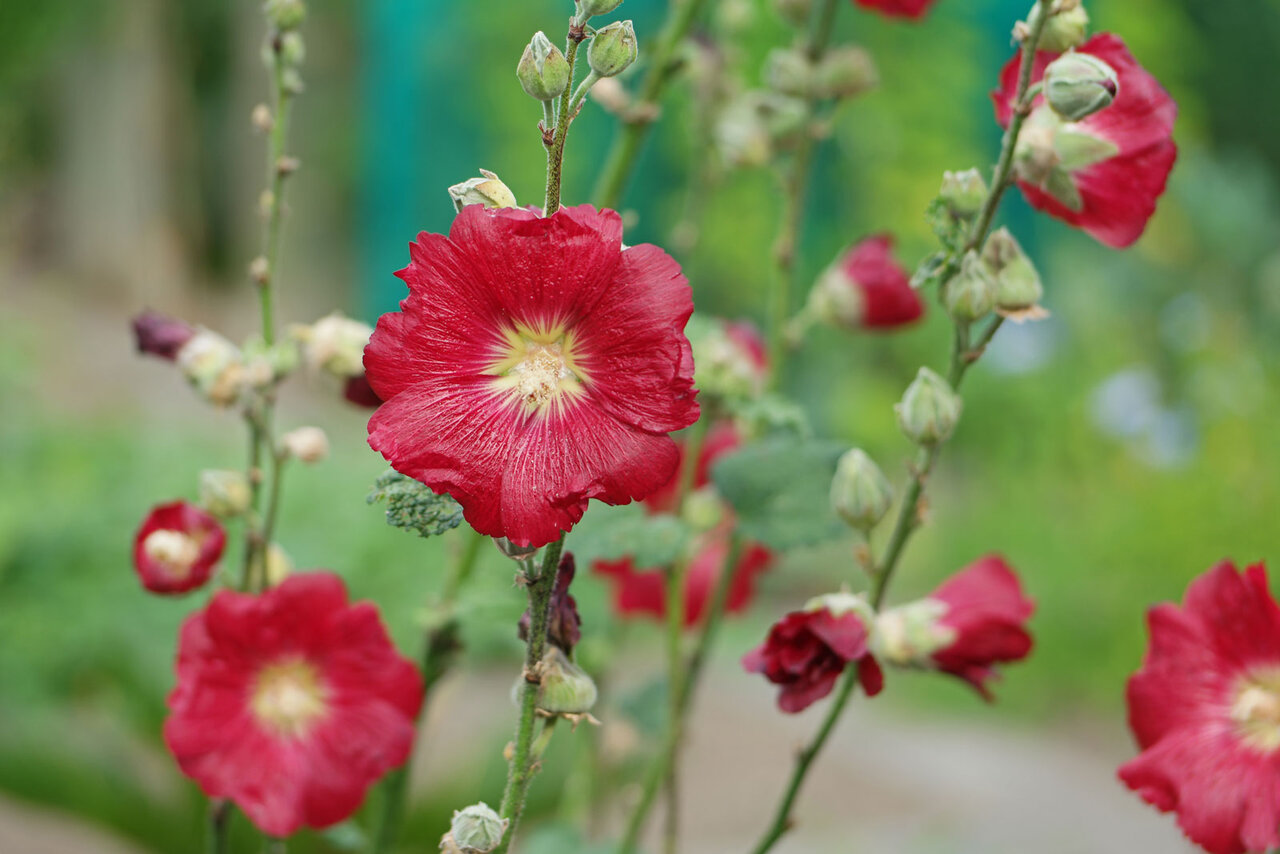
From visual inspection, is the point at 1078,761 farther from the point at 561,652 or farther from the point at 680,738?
the point at 561,652

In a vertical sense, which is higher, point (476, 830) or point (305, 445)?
point (305, 445)

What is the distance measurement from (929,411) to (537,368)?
0.48ft

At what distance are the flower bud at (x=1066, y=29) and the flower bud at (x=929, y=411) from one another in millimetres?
132

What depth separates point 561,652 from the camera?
0.40 m

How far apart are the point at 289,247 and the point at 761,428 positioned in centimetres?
413

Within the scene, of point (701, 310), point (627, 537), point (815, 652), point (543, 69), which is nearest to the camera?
point (543, 69)

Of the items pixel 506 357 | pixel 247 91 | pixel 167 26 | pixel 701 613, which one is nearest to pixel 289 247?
pixel 247 91

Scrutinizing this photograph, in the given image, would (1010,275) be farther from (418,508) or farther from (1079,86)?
(418,508)

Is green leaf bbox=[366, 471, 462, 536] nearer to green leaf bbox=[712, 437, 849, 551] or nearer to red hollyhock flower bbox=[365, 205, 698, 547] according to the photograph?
red hollyhock flower bbox=[365, 205, 698, 547]

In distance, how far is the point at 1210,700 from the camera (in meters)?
0.49

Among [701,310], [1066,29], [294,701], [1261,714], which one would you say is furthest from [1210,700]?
[701,310]

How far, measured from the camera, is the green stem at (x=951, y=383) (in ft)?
1.40

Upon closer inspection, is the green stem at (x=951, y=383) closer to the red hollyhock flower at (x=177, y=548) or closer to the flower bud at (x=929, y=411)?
the flower bud at (x=929, y=411)

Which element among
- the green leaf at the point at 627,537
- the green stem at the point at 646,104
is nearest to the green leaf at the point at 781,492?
the green leaf at the point at 627,537
